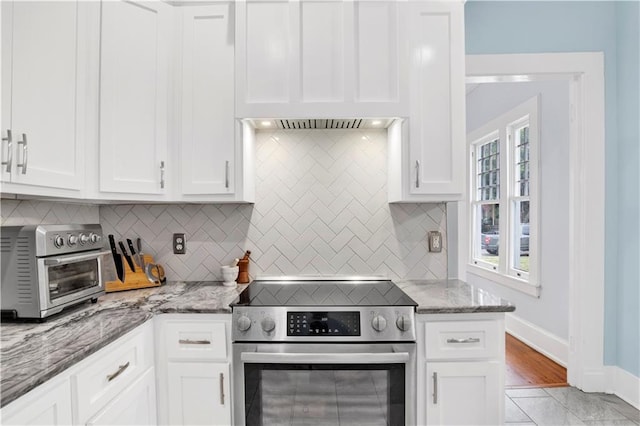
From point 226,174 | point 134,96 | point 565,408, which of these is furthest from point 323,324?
point 565,408

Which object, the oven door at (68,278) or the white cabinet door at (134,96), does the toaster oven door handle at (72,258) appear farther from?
the white cabinet door at (134,96)

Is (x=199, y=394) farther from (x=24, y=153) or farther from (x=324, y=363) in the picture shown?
(x=24, y=153)

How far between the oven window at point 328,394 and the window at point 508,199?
2557 millimetres

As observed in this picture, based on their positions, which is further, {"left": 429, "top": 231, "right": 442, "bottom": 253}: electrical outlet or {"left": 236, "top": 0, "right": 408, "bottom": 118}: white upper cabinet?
{"left": 429, "top": 231, "right": 442, "bottom": 253}: electrical outlet

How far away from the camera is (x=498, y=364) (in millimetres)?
1653

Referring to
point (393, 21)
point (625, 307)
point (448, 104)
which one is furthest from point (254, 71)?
point (625, 307)

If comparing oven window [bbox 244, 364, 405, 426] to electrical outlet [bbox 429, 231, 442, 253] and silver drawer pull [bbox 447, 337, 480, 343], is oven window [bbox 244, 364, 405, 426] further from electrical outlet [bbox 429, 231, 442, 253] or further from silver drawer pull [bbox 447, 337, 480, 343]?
electrical outlet [bbox 429, 231, 442, 253]

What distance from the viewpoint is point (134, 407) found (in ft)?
4.79

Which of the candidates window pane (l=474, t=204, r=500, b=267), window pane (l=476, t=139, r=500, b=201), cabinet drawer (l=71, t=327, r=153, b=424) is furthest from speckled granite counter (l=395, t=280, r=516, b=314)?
window pane (l=476, t=139, r=500, b=201)

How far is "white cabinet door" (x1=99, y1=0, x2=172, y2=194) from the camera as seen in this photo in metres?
1.69

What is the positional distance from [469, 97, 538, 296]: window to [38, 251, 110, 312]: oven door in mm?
3596

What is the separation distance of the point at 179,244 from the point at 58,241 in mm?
816

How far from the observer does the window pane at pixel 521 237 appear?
3.85 meters

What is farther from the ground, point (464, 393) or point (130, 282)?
point (130, 282)
